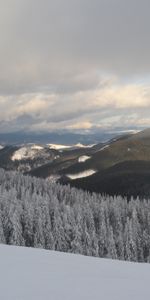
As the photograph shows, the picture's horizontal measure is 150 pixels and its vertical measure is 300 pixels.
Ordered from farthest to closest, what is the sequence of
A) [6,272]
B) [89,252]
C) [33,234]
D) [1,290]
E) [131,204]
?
1. [131,204]
2. [33,234]
3. [89,252]
4. [6,272]
5. [1,290]

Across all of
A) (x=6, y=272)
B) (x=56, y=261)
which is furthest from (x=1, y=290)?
(x=56, y=261)

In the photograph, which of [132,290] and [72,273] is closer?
[132,290]

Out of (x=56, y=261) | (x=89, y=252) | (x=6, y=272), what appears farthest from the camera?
(x=89, y=252)

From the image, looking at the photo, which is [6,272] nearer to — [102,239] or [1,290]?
[1,290]

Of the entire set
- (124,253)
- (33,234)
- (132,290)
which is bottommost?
(124,253)

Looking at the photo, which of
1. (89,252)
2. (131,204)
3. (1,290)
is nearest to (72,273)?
(1,290)

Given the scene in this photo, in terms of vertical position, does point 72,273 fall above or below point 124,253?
above
